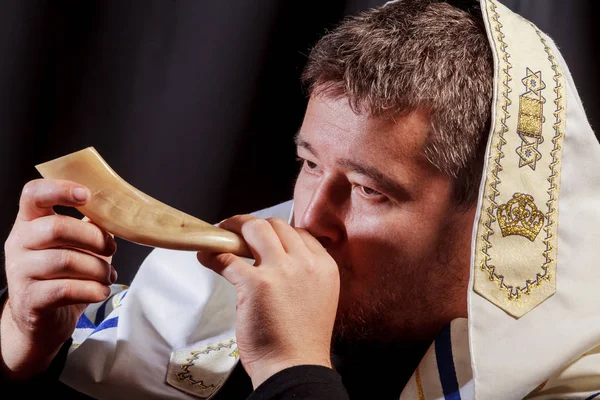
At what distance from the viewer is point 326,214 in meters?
1.22

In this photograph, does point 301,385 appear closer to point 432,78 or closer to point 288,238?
point 288,238

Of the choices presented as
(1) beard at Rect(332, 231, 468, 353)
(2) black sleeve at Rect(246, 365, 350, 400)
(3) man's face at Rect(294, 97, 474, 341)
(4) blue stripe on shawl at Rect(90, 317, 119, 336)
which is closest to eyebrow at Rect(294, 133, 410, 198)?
(3) man's face at Rect(294, 97, 474, 341)

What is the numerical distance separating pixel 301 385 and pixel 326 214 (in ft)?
1.08

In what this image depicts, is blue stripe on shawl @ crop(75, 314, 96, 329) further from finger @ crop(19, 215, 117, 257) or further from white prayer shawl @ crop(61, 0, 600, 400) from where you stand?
white prayer shawl @ crop(61, 0, 600, 400)

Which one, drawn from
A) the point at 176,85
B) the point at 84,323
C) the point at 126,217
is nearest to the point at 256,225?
the point at 126,217

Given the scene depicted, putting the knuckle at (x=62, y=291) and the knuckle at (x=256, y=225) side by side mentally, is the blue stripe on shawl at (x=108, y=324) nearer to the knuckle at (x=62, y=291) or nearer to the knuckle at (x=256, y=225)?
the knuckle at (x=62, y=291)

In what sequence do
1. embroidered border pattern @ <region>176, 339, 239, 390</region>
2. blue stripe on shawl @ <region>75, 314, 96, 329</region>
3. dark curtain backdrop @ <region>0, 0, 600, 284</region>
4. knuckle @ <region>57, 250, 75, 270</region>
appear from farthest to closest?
dark curtain backdrop @ <region>0, 0, 600, 284</region>, blue stripe on shawl @ <region>75, 314, 96, 329</region>, embroidered border pattern @ <region>176, 339, 239, 390</region>, knuckle @ <region>57, 250, 75, 270</region>

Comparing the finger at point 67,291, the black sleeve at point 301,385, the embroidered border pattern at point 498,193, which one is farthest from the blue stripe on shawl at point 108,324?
the embroidered border pattern at point 498,193

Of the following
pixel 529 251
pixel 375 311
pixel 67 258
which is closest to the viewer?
pixel 67 258

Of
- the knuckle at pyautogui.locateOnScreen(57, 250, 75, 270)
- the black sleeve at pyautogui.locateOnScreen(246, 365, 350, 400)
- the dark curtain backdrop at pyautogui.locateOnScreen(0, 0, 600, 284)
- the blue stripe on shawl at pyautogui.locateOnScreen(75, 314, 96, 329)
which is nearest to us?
the black sleeve at pyautogui.locateOnScreen(246, 365, 350, 400)

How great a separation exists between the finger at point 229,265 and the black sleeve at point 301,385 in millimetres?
139

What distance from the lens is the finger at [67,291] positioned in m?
1.10

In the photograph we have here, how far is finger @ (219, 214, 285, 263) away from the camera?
104 centimetres

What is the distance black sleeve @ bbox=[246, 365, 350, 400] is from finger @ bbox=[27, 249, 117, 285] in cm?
29
